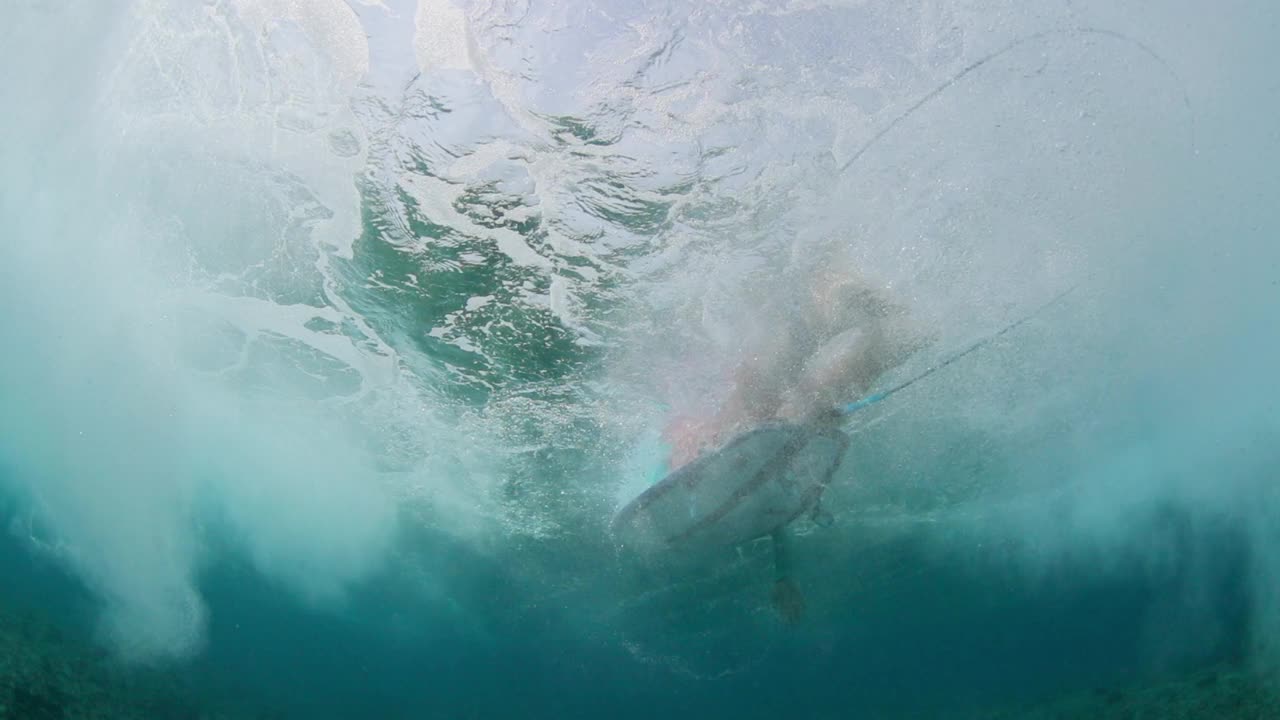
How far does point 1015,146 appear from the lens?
9250 mm

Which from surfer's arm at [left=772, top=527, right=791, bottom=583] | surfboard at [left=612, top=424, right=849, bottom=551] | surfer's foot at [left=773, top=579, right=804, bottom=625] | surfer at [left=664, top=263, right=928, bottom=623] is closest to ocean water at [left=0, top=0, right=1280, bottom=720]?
surfer at [left=664, top=263, right=928, bottom=623]

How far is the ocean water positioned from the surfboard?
8.75ft

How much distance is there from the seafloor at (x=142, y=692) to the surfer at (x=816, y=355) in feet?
64.2

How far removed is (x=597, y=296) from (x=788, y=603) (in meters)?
6.35

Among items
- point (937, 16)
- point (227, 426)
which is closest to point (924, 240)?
point (937, 16)

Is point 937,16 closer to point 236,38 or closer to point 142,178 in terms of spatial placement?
point 236,38

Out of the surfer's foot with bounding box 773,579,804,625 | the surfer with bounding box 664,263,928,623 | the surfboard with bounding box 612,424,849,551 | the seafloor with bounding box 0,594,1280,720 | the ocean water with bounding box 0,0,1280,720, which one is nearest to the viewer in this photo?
the ocean water with bounding box 0,0,1280,720

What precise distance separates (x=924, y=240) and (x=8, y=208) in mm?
19104

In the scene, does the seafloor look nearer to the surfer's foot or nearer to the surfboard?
the surfboard

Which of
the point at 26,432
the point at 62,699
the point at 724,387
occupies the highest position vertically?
the point at 26,432

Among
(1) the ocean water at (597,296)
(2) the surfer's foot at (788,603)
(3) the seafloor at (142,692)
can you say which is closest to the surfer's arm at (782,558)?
(2) the surfer's foot at (788,603)

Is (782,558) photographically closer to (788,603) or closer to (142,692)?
(788,603)

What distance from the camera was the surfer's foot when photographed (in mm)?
9734

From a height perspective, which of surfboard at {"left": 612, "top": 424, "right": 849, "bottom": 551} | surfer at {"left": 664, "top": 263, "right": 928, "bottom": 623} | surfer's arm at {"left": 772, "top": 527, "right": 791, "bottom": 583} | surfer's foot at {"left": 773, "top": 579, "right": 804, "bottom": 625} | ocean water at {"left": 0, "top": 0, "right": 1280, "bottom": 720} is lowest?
surfer's foot at {"left": 773, "top": 579, "right": 804, "bottom": 625}
